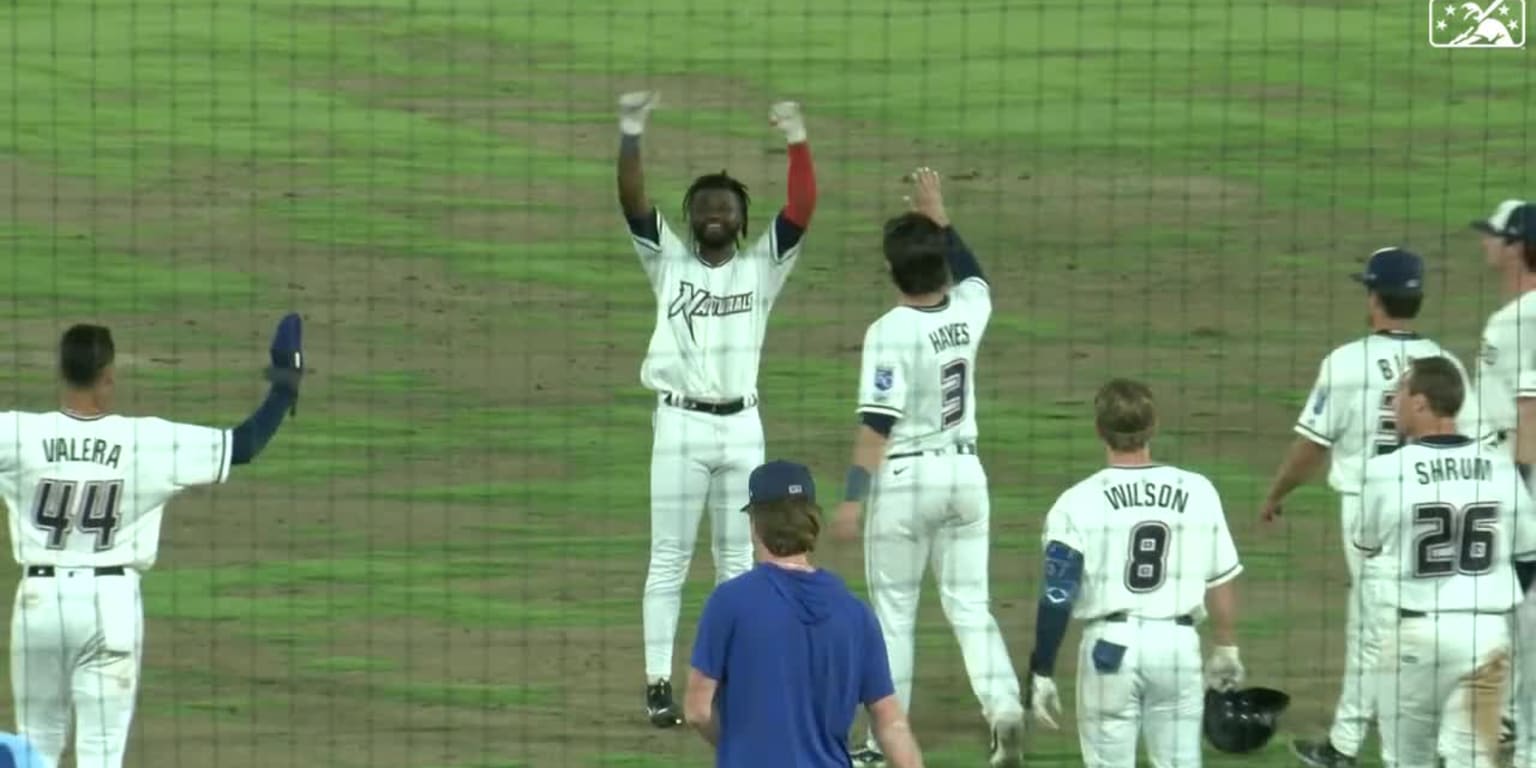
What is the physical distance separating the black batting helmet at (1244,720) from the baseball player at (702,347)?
1501mm

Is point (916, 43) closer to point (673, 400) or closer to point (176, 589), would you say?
point (176, 589)

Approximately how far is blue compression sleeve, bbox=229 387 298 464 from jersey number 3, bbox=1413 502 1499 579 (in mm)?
2953

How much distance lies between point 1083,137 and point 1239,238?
7.42 ft

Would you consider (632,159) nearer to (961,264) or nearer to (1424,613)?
(961,264)

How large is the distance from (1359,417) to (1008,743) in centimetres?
140

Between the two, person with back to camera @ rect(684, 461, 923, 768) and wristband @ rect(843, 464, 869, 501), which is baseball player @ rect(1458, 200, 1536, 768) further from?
person with back to camera @ rect(684, 461, 923, 768)

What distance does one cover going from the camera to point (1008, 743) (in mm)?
8453

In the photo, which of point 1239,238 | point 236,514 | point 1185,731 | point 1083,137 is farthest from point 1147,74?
point 1185,731

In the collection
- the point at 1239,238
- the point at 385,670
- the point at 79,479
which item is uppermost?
the point at 1239,238

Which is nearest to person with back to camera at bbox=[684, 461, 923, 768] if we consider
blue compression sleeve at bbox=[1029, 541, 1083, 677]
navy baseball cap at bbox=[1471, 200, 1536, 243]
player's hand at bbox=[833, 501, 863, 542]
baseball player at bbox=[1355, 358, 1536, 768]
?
blue compression sleeve at bbox=[1029, 541, 1083, 677]

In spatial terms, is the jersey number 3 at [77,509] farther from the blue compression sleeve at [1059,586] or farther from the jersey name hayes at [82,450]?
the blue compression sleeve at [1059,586]

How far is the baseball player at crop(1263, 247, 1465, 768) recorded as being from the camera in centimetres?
834

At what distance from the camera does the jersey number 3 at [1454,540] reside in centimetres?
752

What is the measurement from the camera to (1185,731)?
24.6 ft
